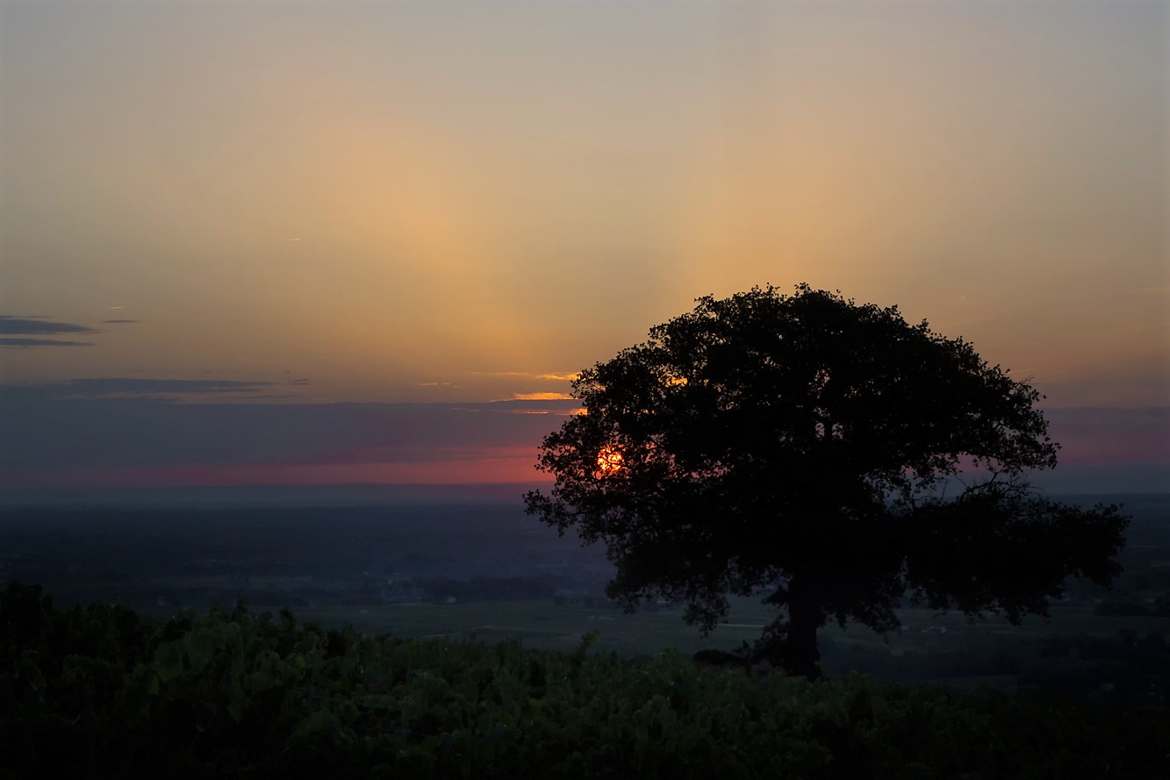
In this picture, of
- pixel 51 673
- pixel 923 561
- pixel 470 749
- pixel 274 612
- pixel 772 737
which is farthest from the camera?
pixel 923 561

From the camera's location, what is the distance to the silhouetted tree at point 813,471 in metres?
34.5

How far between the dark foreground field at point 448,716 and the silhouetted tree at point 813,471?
746 inches

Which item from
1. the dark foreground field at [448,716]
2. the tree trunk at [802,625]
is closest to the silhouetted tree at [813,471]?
the tree trunk at [802,625]

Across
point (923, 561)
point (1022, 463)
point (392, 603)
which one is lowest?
point (392, 603)

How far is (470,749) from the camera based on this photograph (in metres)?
10.4

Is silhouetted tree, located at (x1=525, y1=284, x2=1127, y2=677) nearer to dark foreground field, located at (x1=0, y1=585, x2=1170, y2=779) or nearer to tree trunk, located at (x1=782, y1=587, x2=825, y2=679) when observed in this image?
tree trunk, located at (x1=782, y1=587, x2=825, y2=679)

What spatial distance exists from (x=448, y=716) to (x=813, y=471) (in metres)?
23.8

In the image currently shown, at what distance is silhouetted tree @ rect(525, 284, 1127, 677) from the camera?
113ft

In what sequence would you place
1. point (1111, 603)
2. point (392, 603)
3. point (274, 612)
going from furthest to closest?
point (392, 603) → point (1111, 603) → point (274, 612)

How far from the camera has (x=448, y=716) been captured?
1152 centimetres

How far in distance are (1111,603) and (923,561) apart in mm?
145164

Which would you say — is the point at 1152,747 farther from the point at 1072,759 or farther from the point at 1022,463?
the point at 1022,463

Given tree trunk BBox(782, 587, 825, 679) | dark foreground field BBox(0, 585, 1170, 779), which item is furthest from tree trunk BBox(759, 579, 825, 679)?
dark foreground field BBox(0, 585, 1170, 779)

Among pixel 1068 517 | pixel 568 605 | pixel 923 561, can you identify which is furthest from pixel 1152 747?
pixel 568 605
